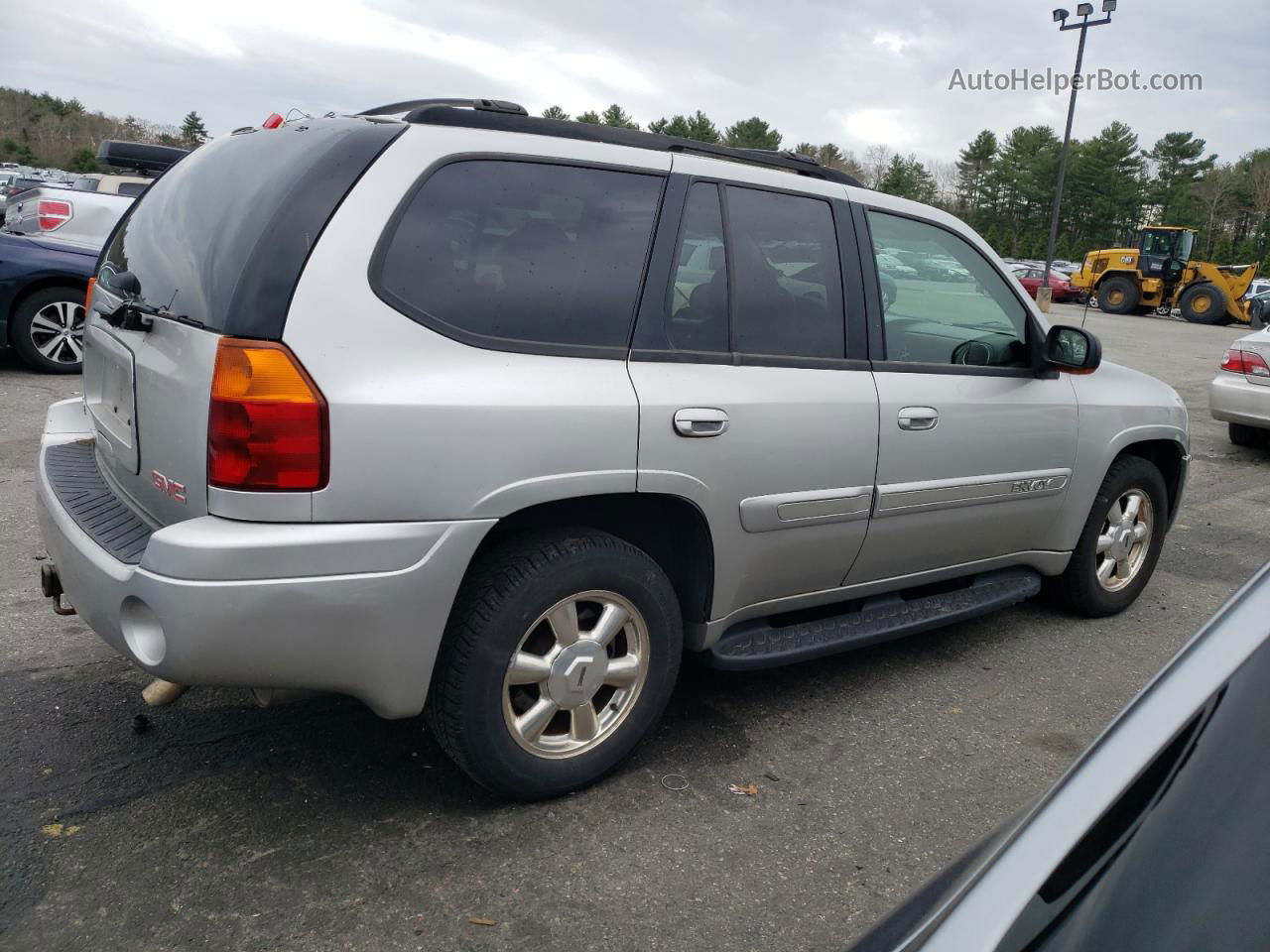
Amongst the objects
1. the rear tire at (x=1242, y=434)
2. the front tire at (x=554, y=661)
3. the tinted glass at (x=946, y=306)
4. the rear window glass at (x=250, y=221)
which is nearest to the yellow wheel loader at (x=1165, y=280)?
the rear tire at (x=1242, y=434)

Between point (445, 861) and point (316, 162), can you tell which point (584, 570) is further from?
point (316, 162)

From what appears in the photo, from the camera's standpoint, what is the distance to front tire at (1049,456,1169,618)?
440cm

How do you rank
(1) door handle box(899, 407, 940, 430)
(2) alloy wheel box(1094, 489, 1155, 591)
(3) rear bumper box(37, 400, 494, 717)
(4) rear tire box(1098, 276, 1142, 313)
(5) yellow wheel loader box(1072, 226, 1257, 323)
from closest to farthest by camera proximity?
(3) rear bumper box(37, 400, 494, 717)
(1) door handle box(899, 407, 940, 430)
(2) alloy wheel box(1094, 489, 1155, 591)
(5) yellow wheel loader box(1072, 226, 1257, 323)
(4) rear tire box(1098, 276, 1142, 313)

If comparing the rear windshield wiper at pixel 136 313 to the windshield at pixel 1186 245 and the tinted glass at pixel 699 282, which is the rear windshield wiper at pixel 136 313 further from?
the windshield at pixel 1186 245

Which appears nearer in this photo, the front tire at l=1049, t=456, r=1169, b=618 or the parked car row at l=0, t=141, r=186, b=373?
the front tire at l=1049, t=456, r=1169, b=618

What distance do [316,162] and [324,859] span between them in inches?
68.2

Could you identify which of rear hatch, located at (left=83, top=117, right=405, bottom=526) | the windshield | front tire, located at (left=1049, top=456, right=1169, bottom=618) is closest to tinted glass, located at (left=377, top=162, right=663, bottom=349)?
rear hatch, located at (left=83, top=117, right=405, bottom=526)

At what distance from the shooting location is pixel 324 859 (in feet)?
8.43

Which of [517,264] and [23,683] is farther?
[23,683]

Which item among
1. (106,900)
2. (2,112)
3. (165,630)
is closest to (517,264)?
(165,630)

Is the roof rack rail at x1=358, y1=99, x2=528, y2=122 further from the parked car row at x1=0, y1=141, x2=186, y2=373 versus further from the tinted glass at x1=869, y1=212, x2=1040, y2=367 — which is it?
the parked car row at x1=0, y1=141, x2=186, y2=373

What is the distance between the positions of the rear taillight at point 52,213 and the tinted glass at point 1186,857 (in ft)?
33.3

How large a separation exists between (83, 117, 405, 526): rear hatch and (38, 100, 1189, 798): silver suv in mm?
11

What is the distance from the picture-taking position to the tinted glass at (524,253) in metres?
2.54
